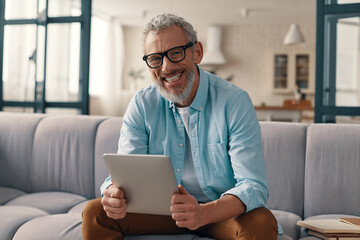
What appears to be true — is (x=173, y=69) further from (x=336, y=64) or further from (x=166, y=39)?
(x=336, y=64)

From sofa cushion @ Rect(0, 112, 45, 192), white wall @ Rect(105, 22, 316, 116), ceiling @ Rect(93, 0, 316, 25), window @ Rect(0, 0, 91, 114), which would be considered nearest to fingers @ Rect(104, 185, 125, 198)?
sofa cushion @ Rect(0, 112, 45, 192)

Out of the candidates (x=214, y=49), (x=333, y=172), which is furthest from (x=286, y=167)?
(x=214, y=49)

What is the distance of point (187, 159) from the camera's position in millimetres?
1770

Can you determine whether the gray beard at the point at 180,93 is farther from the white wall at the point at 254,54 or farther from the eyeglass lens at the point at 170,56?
the white wall at the point at 254,54

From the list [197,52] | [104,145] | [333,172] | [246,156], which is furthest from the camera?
[104,145]

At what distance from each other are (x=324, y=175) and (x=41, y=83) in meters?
2.49

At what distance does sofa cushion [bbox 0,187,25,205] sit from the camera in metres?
2.45

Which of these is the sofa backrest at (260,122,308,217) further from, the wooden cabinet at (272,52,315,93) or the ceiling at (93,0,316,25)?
the wooden cabinet at (272,52,315,93)

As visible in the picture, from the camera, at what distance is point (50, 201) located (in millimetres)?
2365

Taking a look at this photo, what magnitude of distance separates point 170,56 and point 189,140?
348 mm

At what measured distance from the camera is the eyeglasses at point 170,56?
167 cm

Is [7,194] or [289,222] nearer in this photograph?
[289,222]

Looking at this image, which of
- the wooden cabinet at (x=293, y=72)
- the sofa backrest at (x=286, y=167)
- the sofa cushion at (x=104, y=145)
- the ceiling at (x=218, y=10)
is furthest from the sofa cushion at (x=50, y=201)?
the wooden cabinet at (x=293, y=72)

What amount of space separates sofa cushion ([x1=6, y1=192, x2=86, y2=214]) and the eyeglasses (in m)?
1.02
